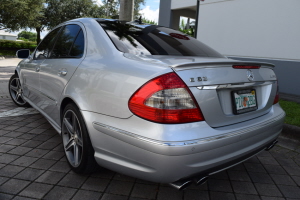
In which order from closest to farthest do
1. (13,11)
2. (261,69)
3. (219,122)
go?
1. (219,122)
2. (261,69)
3. (13,11)

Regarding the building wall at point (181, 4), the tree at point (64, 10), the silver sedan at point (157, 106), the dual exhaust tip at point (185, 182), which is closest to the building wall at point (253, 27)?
the building wall at point (181, 4)

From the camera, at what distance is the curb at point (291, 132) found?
3.88m

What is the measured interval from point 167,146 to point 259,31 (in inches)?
300

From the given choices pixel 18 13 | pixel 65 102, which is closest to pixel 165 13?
pixel 65 102

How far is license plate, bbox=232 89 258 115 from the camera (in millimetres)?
2053

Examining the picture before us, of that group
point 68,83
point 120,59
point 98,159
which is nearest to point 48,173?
point 98,159

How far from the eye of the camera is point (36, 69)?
3.54 m

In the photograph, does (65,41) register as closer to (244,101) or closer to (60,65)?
(60,65)

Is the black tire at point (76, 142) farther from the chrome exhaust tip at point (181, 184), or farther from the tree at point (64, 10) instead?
the tree at point (64, 10)

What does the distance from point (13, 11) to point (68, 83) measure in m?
22.3

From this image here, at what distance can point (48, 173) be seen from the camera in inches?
102

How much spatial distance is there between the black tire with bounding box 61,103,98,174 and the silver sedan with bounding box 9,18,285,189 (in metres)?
0.01

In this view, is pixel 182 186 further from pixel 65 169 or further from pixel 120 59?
pixel 65 169

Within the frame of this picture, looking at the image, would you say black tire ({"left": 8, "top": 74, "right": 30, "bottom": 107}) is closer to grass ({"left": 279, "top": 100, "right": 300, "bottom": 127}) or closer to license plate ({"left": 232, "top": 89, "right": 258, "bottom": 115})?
license plate ({"left": 232, "top": 89, "right": 258, "bottom": 115})
